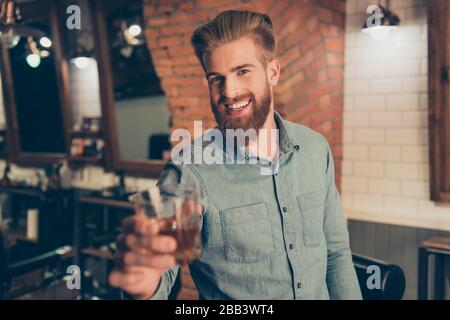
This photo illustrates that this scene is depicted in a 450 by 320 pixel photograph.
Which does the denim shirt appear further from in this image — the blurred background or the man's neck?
the blurred background

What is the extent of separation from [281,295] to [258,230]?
0.22 m

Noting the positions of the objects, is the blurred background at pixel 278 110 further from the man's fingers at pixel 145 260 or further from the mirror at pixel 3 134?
the man's fingers at pixel 145 260

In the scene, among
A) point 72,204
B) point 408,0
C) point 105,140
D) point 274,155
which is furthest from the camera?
point 72,204

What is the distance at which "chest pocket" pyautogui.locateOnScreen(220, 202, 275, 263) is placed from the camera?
1.42m

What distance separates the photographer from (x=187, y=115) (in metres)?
2.88

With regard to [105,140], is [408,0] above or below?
above

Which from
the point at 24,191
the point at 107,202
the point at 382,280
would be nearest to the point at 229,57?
the point at 382,280

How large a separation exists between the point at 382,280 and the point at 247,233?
682mm

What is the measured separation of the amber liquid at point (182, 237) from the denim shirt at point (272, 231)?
286 mm

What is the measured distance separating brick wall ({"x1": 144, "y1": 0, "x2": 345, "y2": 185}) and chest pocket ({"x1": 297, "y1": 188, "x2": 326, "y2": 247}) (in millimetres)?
1042

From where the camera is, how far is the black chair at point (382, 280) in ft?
5.79

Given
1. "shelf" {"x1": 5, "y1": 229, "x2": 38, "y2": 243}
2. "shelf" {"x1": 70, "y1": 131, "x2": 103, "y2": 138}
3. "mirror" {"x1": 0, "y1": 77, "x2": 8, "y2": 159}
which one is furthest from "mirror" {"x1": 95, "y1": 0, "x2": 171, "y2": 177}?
"mirror" {"x1": 0, "y1": 77, "x2": 8, "y2": 159}
